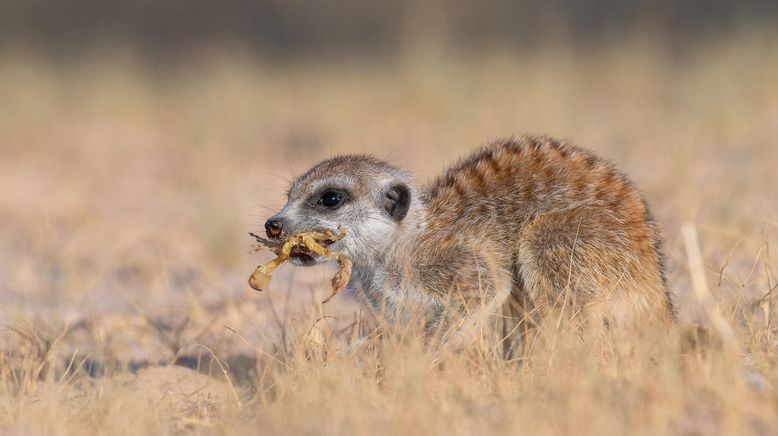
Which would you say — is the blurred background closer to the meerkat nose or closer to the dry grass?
the dry grass

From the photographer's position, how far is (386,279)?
4926 mm

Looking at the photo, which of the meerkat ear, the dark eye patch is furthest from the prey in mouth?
the meerkat ear

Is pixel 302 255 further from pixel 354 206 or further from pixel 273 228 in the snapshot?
pixel 354 206

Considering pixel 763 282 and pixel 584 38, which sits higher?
pixel 584 38

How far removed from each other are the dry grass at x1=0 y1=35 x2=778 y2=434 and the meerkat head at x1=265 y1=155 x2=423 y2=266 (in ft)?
1.31

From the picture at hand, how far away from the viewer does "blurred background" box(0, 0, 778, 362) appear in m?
6.13

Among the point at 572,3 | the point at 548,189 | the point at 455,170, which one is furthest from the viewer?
the point at 572,3

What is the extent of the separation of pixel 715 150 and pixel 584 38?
7232mm

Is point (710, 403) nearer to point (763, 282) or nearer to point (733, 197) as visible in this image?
point (763, 282)

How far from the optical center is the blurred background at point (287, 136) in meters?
6.13

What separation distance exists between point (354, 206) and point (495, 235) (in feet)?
2.22

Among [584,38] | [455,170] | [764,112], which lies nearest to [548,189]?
[455,170]

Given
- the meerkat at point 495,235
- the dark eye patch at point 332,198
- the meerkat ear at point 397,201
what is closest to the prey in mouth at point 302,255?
the meerkat at point 495,235

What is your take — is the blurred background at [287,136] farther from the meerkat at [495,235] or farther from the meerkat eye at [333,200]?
the meerkat eye at [333,200]
